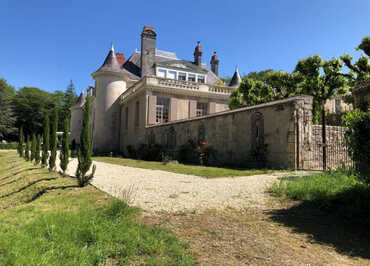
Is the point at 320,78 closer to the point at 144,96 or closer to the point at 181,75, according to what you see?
the point at 144,96

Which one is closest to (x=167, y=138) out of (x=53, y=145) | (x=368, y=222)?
(x=53, y=145)

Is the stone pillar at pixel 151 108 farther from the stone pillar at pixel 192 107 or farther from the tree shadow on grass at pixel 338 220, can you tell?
the tree shadow on grass at pixel 338 220

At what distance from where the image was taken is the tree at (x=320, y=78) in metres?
15.5

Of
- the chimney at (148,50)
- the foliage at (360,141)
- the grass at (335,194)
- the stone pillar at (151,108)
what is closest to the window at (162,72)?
the chimney at (148,50)

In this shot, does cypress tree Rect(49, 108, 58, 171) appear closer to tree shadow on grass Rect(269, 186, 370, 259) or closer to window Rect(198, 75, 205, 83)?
tree shadow on grass Rect(269, 186, 370, 259)

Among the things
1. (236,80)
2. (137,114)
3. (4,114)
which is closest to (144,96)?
(137,114)

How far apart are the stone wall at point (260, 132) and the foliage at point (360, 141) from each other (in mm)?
5471

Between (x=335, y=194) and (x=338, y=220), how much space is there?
984 mm

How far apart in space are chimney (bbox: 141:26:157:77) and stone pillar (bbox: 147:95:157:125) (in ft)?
24.5

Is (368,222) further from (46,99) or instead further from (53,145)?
(46,99)

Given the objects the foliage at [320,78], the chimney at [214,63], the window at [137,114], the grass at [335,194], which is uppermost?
the chimney at [214,63]

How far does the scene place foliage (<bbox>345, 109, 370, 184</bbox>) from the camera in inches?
130

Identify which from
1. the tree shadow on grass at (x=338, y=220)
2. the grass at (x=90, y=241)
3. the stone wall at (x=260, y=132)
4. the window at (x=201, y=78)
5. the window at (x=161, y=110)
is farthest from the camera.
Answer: the window at (x=201, y=78)

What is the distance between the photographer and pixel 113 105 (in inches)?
944
